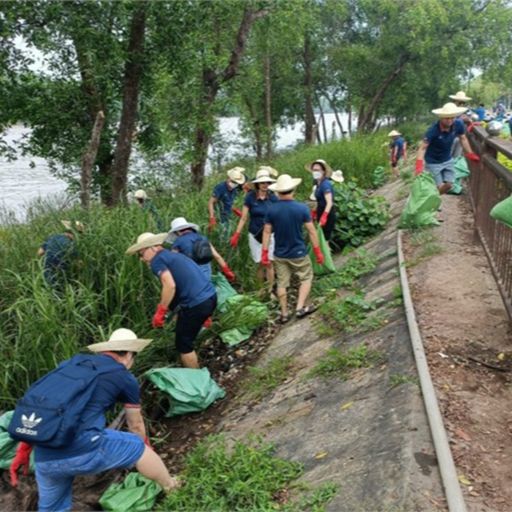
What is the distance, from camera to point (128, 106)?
1027cm

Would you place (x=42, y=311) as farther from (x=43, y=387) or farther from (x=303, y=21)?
(x=303, y=21)

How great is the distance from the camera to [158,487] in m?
3.62

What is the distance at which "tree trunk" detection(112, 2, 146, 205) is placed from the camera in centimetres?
986

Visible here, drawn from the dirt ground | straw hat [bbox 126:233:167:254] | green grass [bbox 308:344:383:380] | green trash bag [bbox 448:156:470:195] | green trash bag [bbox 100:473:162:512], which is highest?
green trash bag [bbox 448:156:470:195]

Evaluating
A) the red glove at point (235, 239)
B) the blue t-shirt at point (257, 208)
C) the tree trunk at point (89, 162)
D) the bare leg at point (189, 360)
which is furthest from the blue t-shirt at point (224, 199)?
the bare leg at point (189, 360)

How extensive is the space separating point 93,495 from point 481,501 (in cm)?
259

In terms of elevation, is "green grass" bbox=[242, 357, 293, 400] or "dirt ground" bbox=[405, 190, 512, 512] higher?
"dirt ground" bbox=[405, 190, 512, 512]

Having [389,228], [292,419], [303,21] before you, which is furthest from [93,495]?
[303,21]

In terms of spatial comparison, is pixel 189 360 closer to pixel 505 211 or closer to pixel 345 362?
pixel 345 362

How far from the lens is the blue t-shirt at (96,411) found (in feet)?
10.5

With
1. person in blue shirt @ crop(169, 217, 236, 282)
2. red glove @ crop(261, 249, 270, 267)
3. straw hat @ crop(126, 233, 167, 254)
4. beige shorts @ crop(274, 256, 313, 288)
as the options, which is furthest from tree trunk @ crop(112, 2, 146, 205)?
straw hat @ crop(126, 233, 167, 254)

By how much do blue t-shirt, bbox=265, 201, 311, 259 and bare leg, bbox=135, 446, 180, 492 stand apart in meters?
3.23

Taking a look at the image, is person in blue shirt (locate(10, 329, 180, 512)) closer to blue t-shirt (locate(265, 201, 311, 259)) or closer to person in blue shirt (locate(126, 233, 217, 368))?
person in blue shirt (locate(126, 233, 217, 368))

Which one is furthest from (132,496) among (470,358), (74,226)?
(74,226)
